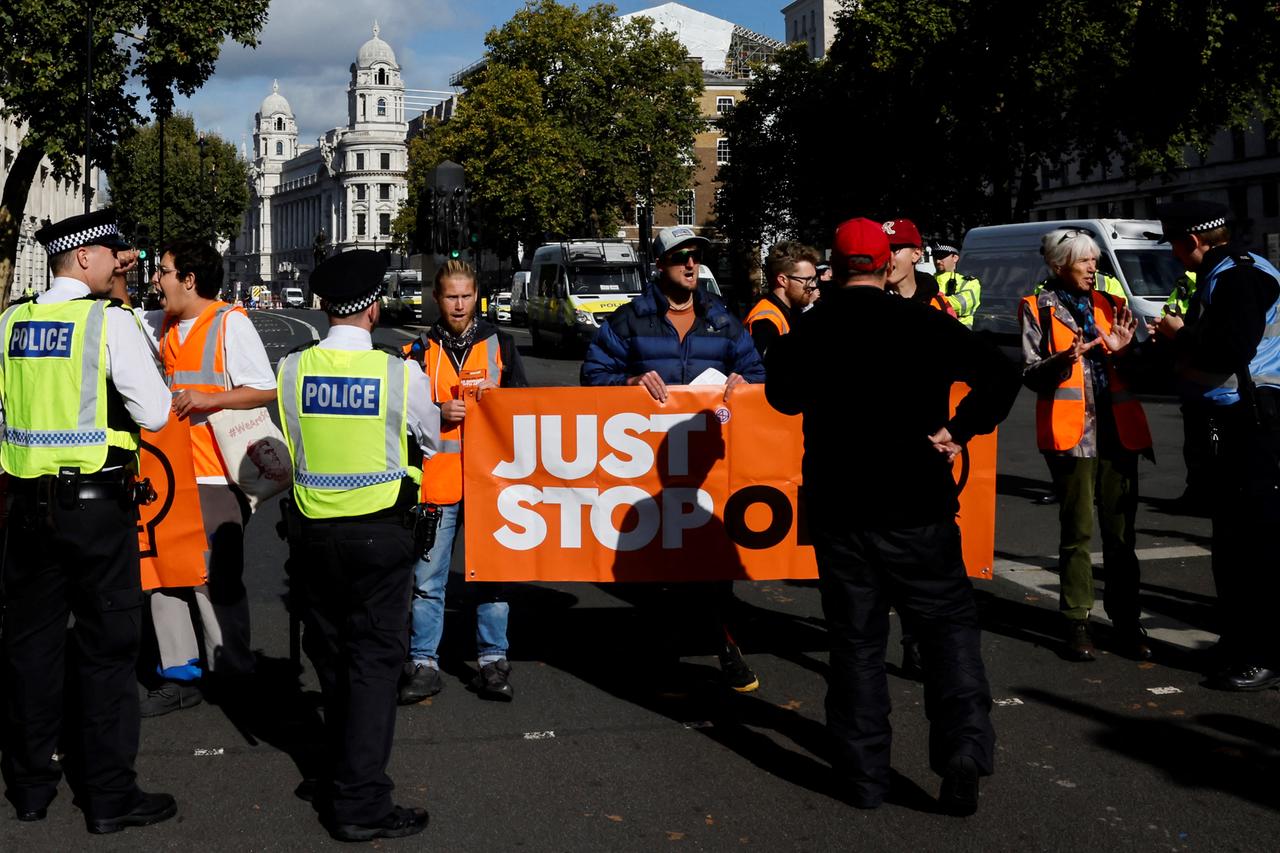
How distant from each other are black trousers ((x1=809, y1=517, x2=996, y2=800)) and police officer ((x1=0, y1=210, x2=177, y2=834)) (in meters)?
2.18

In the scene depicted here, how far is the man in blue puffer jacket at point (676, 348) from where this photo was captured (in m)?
6.29

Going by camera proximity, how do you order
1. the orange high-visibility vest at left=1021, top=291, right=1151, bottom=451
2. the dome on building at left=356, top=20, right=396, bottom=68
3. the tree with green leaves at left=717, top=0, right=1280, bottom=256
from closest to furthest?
the orange high-visibility vest at left=1021, top=291, right=1151, bottom=451 → the tree with green leaves at left=717, top=0, right=1280, bottom=256 → the dome on building at left=356, top=20, right=396, bottom=68

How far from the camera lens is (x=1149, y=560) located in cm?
894

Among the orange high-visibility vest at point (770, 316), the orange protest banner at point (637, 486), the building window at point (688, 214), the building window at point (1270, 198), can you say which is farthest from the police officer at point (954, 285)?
the building window at point (688, 214)

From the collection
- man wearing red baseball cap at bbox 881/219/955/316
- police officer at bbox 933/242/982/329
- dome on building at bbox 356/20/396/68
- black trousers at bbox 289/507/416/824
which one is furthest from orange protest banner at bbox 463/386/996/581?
dome on building at bbox 356/20/396/68

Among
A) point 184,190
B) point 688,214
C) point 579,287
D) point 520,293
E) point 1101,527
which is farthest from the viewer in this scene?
point 688,214

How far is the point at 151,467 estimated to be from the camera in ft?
19.2

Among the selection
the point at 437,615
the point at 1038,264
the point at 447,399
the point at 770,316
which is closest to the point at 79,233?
the point at 447,399

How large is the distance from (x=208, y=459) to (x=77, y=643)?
1501mm

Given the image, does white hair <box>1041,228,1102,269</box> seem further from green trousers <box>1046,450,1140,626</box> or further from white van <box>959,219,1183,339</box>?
white van <box>959,219,1183,339</box>

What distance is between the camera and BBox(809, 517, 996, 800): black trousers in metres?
4.66

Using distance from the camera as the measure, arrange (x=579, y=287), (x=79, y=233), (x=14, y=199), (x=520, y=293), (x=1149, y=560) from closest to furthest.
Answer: (x=79, y=233) < (x=1149, y=560) < (x=14, y=199) < (x=579, y=287) < (x=520, y=293)

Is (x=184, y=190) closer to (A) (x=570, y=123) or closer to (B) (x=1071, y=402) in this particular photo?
(A) (x=570, y=123)

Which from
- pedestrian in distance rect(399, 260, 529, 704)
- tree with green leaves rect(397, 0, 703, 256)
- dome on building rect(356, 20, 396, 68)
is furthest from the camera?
dome on building rect(356, 20, 396, 68)
